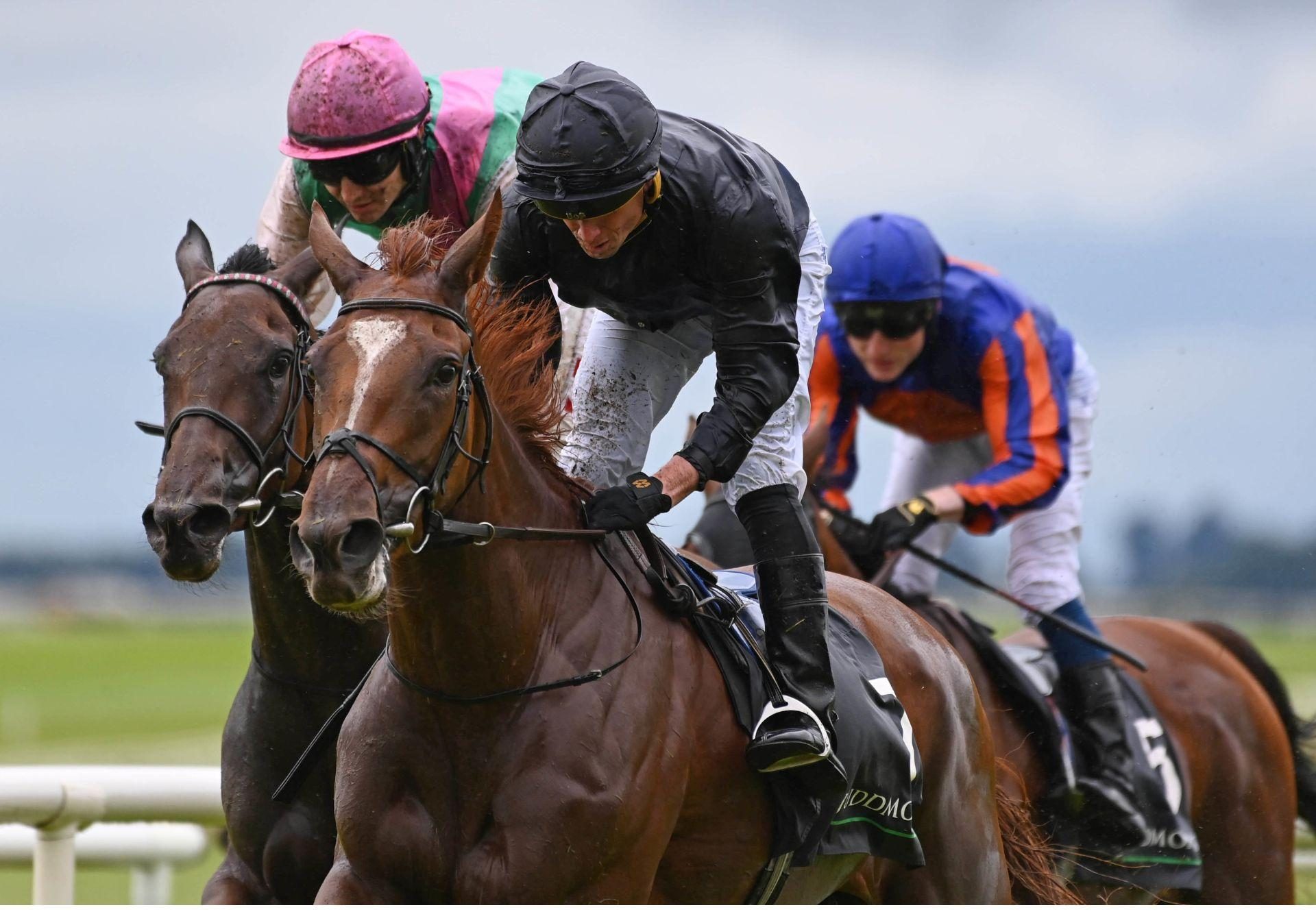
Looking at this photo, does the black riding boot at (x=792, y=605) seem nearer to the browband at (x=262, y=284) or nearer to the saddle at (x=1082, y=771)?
the browband at (x=262, y=284)

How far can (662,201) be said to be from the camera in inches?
143

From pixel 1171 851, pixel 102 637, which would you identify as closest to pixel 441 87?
pixel 1171 851

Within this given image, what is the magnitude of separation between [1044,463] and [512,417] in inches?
120

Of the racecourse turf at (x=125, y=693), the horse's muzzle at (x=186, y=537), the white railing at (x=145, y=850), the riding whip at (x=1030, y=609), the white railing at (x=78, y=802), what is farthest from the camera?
the racecourse turf at (x=125, y=693)

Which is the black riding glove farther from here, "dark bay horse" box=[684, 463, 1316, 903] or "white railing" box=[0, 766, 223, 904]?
"white railing" box=[0, 766, 223, 904]

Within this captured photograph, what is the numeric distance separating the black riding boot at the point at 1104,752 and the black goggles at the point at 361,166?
118 inches

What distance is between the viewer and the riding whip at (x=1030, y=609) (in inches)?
228

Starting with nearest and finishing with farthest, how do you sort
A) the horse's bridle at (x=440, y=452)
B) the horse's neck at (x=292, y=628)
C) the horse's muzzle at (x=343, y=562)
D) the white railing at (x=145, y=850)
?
the horse's muzzle at (x=343, y=562), the horse's bridle at (x=440, y=452), the horse's neck at (x=292, y=628), the white railing at (x=145, y=850)

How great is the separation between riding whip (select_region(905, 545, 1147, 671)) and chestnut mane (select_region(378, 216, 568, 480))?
Answer: 8.06 feet

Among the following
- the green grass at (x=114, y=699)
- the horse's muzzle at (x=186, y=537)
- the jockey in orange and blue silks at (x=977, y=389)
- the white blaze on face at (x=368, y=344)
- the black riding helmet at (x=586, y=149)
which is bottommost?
the green grass at (x=114, y=699)

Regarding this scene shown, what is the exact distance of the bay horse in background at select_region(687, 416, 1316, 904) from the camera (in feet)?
20.2

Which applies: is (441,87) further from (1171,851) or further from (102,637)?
(102,637)

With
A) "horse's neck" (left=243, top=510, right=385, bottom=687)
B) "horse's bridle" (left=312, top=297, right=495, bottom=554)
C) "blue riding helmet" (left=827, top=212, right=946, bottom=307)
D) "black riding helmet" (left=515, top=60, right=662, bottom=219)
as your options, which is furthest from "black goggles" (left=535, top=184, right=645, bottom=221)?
"blue riding helmet" (left=827, top=212, right=946, bottom=307)

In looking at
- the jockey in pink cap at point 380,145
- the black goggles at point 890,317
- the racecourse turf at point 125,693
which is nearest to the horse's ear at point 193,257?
the jockey in pink cap at point 380,145
